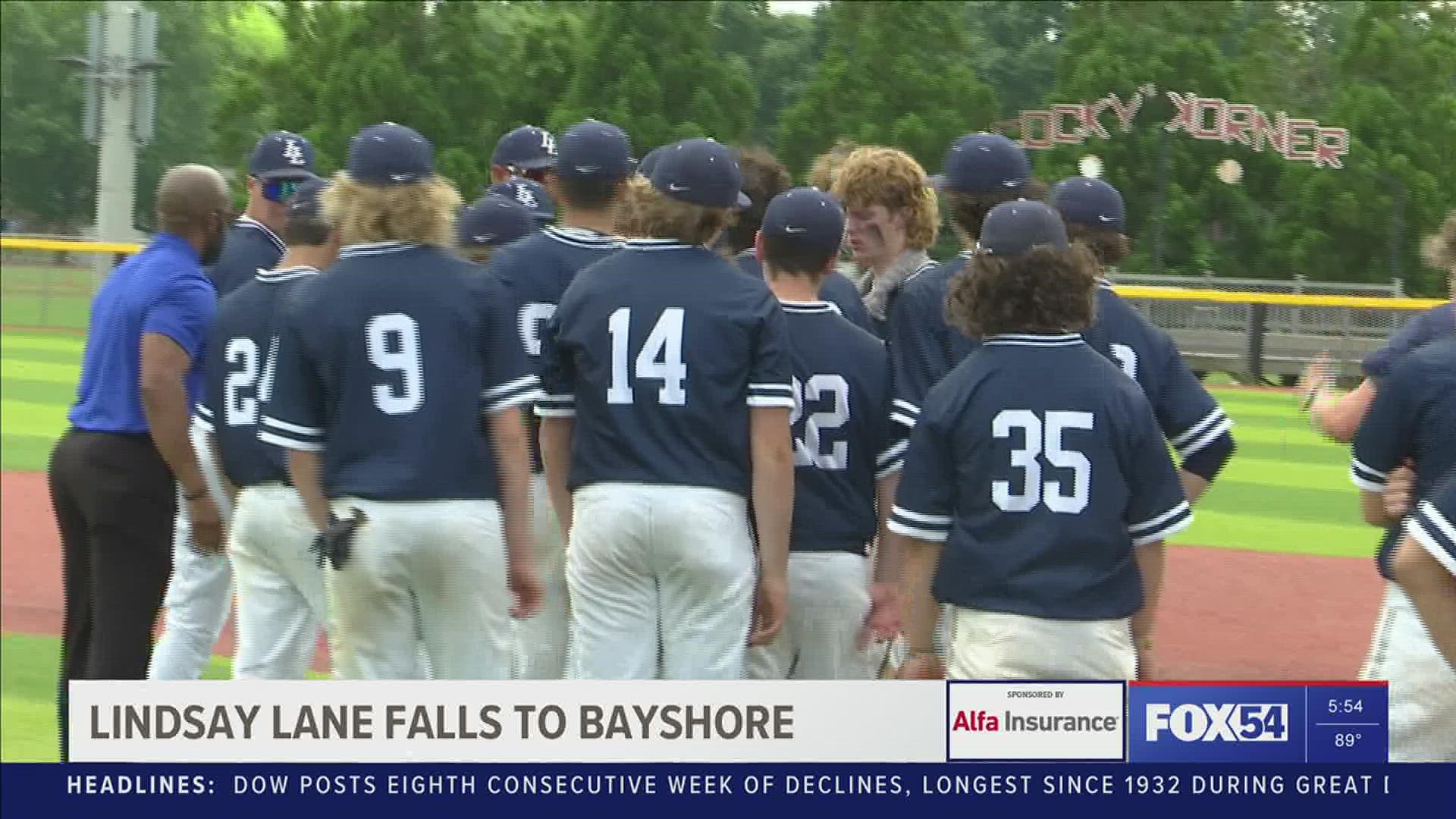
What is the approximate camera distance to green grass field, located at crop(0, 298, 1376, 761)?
25.0 feet

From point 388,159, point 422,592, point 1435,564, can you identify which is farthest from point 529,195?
point 1435,564

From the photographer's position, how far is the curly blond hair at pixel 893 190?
5.97 metres

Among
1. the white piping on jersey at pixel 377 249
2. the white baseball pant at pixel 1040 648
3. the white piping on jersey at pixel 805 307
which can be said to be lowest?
the white baseball pant at pixel 1040 648

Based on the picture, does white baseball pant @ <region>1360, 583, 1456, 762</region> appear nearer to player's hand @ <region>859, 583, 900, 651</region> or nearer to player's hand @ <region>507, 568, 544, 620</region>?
player's hand @ <region>859, 583, 900, 651</region>

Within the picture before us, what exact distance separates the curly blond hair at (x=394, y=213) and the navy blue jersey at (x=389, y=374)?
0.11 ft

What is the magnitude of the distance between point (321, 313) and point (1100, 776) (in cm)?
209

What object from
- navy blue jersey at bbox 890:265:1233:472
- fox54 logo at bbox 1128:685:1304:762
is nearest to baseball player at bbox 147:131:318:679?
navy blue jersey at bbox 890:265:1233:472

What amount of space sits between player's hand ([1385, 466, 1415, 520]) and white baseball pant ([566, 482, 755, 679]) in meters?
1.60

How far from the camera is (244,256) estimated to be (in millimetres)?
6566

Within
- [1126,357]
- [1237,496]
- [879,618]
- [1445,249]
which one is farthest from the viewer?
[1237,496]

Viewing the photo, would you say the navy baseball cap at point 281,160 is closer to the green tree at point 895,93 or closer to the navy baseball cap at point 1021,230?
the navy baseball cap at point 1021,230

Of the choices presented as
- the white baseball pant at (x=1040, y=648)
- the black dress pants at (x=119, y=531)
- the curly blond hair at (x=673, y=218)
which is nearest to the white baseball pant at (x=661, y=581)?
the curly blond hair at (x=673, y=218)

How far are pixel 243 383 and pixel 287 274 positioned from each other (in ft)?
1.08

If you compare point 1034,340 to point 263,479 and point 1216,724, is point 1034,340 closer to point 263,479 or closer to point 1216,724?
point 1216,724
